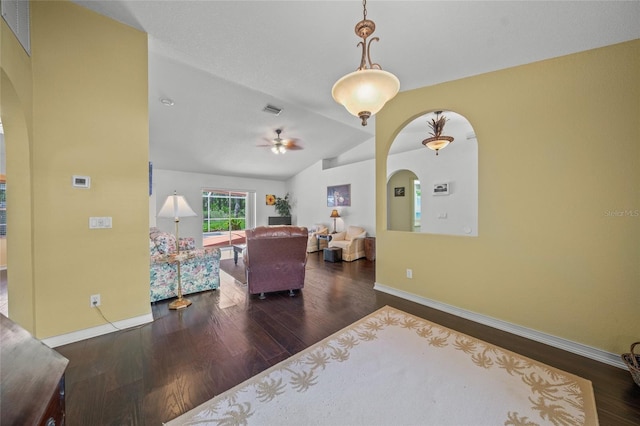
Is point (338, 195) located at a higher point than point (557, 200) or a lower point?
higher

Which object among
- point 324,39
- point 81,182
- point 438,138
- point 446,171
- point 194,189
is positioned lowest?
point 81,182

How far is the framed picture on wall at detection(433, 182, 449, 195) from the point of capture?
5.20m

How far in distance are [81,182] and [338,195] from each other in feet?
19.0

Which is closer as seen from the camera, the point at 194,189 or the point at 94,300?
the point at 94,300

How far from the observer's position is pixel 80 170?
2271 mm

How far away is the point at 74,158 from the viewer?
2.24 meters

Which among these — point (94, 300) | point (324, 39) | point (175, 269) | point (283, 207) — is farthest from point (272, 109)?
point (283, 207)

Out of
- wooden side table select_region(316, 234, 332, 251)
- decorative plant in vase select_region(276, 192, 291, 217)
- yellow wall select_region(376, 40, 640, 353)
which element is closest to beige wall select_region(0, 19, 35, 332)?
yellow wall select_region(376, 40, 640, 353)

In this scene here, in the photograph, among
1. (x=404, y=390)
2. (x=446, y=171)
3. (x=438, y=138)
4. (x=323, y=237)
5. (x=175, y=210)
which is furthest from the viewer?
(x=323, y=237)

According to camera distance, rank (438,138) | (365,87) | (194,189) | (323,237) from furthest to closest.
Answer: (194,189)
(323,237)
(438,138)
(365,87)

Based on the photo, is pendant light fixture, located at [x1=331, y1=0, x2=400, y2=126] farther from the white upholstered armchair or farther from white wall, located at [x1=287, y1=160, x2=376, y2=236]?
white wall, located at [x1=287, y1=160, x2=376, y2=236]

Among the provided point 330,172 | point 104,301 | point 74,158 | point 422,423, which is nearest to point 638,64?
point 422,423

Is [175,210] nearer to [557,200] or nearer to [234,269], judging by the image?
[234,269]

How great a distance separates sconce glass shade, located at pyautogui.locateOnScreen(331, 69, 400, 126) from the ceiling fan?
391 centimetres
